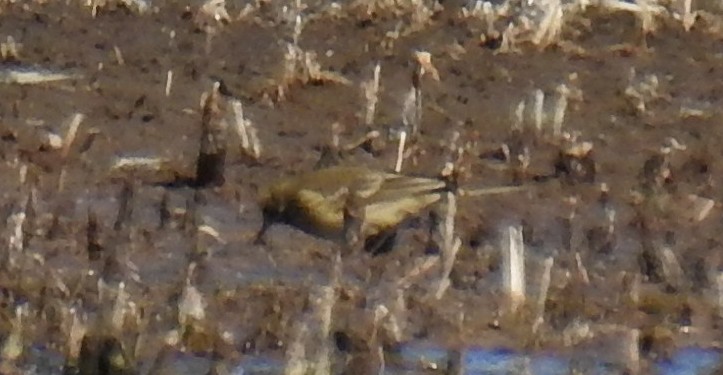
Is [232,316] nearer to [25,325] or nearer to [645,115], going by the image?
[25,325]

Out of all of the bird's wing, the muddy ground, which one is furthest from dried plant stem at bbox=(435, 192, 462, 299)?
the bird's wing

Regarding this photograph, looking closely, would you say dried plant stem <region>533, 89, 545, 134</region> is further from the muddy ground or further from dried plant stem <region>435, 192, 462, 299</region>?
dried plant stem <region>435, 192, 462, 299</region>

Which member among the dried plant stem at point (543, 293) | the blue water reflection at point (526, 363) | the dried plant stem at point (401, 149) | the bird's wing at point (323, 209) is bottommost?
the blue water reflection at point (526, 363)

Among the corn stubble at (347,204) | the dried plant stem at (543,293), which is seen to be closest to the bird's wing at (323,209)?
the corn stubble at (347,204)

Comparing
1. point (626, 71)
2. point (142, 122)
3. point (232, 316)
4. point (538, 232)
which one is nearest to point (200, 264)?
point (232, 316)

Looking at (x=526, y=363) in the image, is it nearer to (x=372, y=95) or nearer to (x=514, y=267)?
(x=514, y=267)

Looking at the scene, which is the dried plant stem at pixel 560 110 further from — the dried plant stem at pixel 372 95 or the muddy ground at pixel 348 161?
the dried plant stem at pixel 372 95
